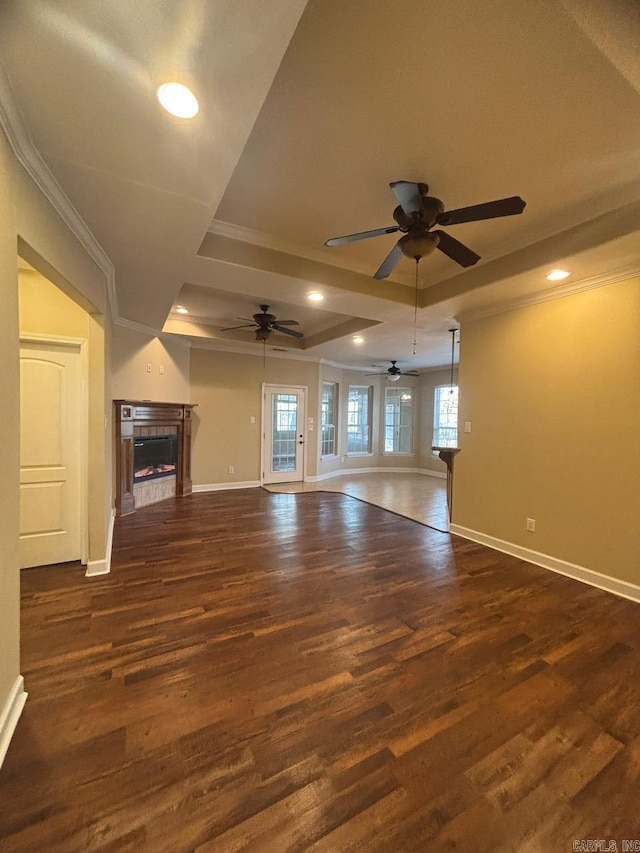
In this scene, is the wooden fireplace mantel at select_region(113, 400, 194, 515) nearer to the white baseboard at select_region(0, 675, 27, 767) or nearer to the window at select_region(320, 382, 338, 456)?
the window at select_region(320, 382, 338, 456)

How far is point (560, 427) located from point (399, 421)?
5.85 metres

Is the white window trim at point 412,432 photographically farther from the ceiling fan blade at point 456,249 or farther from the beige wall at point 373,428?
the ceiling fan blade at point 456,249

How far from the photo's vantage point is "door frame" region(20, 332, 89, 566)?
9.42ft

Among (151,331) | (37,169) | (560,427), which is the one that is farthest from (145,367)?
(560,427)

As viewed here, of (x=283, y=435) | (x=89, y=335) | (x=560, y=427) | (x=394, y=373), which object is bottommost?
(x=283, y=435)

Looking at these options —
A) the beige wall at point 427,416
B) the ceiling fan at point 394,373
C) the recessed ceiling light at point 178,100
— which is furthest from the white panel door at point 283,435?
the recessed ceiling light at point 178,100

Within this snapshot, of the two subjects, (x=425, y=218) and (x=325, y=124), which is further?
(x=425, y=218)

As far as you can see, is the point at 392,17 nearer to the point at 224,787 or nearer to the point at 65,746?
the point at 224,787

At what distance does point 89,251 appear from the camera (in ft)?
8.18

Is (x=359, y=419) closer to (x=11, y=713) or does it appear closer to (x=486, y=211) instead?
(x=486, y=211)

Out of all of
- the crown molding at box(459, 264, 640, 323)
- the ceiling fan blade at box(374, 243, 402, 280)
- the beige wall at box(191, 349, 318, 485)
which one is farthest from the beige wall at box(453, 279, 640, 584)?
the beige wall at box(191, 349, 318, 485)

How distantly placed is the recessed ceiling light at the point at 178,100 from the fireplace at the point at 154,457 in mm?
4473

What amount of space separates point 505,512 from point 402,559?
1.28 meters

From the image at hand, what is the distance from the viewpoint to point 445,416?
8.34m
